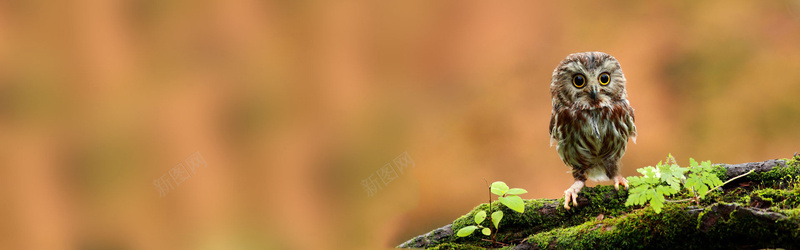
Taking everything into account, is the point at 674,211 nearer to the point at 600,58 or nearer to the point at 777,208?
the point at 777,208

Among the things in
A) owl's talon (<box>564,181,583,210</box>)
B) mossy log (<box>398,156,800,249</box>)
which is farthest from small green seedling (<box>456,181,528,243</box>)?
owl's talon (<box>564,181,583,210</box>)

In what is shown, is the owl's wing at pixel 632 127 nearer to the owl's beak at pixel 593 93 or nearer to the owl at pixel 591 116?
the owl at pixel 591 116

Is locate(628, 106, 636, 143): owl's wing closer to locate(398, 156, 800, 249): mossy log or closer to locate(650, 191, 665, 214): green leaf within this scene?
locate(398, 156, 800, 249): mossy log

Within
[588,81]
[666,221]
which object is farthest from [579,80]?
[666,221]

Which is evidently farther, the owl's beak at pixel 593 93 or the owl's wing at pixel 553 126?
the owl's wing at pixel 553 126

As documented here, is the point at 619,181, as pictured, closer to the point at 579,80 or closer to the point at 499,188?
the point at 579,80

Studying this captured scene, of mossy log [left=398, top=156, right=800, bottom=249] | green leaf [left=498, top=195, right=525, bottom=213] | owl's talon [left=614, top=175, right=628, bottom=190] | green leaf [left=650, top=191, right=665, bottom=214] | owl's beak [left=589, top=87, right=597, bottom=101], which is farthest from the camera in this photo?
owl's talon [left=614, top=175, right=628, bottom=190]

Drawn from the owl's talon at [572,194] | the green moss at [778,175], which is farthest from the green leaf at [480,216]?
the green moss at [778,175]
